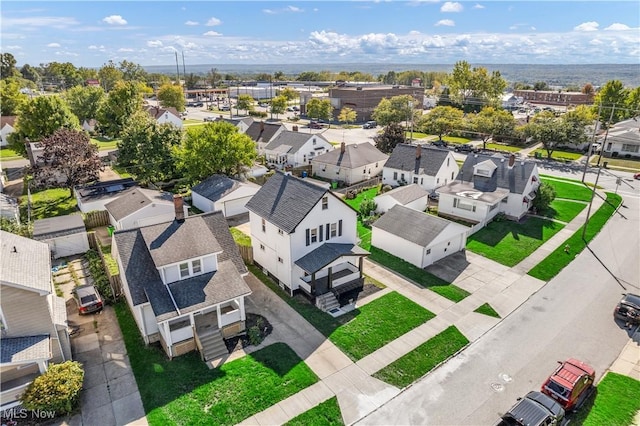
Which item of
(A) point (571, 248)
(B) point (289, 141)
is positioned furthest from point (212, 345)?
(B) point (289, 141)

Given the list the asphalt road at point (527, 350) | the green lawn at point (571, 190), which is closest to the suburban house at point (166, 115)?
the green lawn at point (571, 190)

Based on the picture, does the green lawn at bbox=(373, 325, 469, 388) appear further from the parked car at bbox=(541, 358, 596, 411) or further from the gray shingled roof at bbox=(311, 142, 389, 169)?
the gray shingled roof at bbox=(311, 142, 389, 169)

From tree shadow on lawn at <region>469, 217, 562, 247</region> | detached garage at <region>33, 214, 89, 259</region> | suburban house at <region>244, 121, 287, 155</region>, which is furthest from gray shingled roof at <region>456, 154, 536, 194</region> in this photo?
Answer: detached garage at <region>33, 214, 89, 259</region>

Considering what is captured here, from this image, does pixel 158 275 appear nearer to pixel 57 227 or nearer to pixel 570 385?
pixel 57 227

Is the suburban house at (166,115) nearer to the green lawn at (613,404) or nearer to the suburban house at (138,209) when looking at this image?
the suburban house at (138,209)

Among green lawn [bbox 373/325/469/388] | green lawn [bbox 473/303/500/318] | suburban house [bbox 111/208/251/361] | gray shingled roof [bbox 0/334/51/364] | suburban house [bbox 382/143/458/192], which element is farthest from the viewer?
suburban house [bbox 382/143/458/192]

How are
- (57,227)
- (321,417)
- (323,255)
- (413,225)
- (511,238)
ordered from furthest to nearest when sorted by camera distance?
(511,238)
(413,225)
(57,227)
(323,255)
(321,417)

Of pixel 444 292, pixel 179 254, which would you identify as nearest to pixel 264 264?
pixel 179 254
